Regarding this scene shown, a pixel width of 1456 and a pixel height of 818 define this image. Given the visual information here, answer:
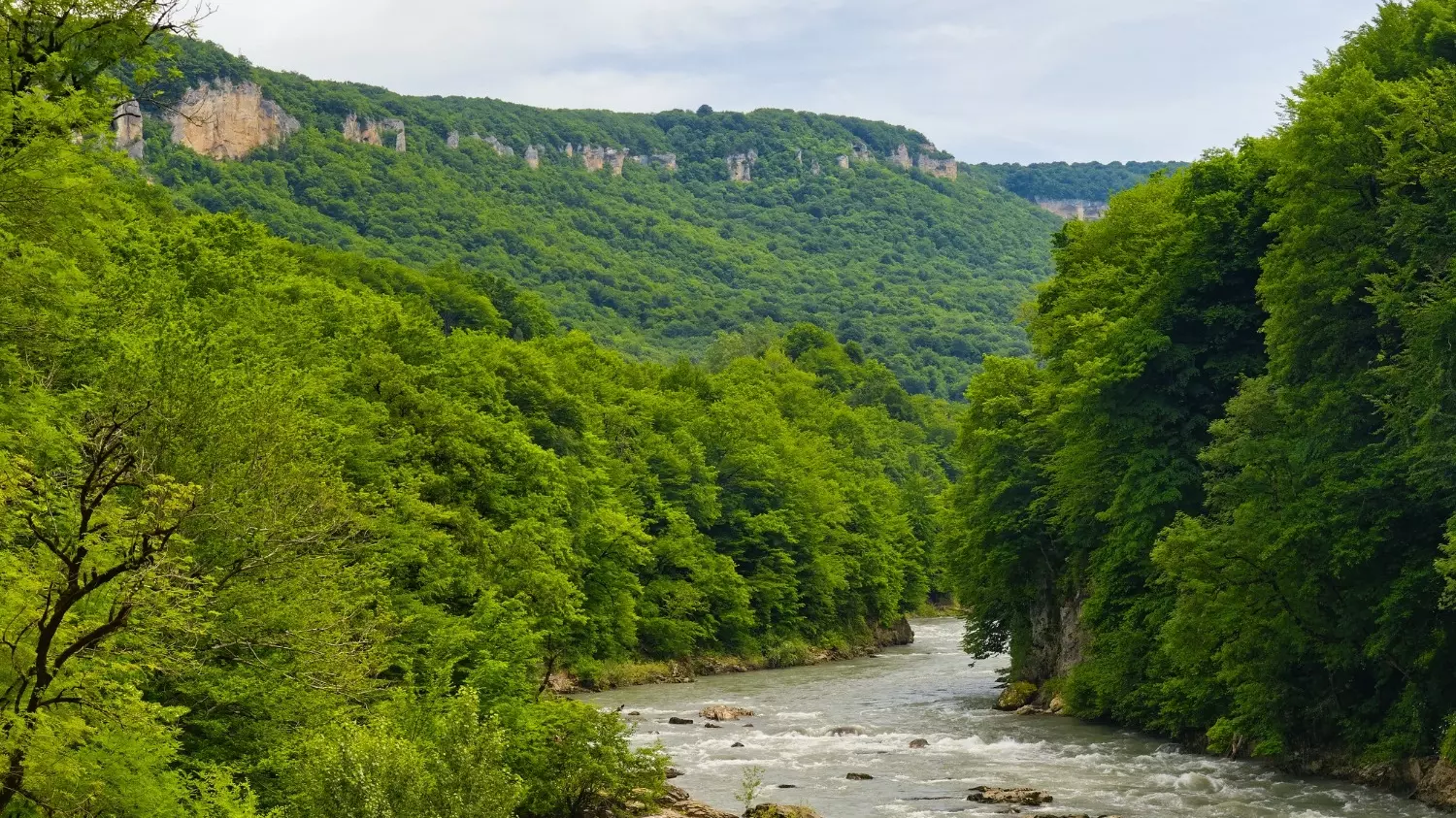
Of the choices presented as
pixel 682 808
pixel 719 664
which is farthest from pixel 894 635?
pixel 682 808

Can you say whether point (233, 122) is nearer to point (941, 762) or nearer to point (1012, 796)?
point (941, 762)

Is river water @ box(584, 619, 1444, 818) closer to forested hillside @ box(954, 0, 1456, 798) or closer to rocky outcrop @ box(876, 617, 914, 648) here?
forested hillside @ box(954, 0, 1456, 798)

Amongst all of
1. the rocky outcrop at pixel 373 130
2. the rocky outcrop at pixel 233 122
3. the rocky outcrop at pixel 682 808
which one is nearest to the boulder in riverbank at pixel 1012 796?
the rocky outcrop at pixel 682 808

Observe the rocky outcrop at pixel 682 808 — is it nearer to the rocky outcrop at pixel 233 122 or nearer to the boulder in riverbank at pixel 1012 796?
the boulder in riverbank at pixel 1012 796

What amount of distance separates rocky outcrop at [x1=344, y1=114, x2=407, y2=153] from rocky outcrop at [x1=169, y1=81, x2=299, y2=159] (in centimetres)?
1428

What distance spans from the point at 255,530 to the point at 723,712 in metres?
25.3

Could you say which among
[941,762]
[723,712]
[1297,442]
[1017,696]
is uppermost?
[1297,442]

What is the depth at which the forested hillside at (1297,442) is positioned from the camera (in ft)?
88.3

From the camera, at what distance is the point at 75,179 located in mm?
21469

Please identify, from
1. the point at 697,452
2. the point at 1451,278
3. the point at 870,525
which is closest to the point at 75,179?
the point at 1451,278

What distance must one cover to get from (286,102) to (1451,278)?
169 meters

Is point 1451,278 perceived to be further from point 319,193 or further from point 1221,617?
point 319,193

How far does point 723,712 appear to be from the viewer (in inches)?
1801

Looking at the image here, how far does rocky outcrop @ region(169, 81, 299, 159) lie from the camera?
15225 cm
